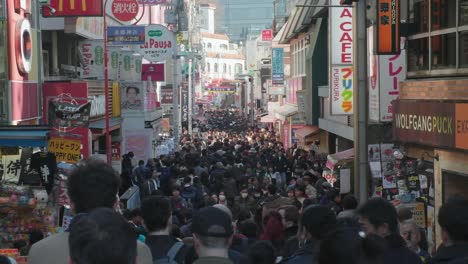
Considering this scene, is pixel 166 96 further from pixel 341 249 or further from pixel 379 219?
pixel 341 249

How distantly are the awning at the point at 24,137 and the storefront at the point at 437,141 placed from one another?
5756mm

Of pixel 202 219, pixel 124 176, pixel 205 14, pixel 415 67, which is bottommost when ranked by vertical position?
pixel 124 176

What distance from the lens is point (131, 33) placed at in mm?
26281

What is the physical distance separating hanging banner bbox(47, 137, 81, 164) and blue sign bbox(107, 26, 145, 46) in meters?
13.0

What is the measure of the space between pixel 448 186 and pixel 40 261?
408 inches

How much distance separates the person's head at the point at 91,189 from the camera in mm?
4822

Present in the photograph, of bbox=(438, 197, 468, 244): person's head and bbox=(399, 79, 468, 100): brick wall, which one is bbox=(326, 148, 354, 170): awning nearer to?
bbox=(399, 79, 468, 100): brick wall

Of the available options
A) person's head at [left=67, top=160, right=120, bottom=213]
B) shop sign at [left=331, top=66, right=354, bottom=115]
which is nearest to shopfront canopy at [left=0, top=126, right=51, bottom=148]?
person's head at [left=67, top=160, right=120, bottom=213]

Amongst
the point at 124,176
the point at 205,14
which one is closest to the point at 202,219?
the point at 124,176

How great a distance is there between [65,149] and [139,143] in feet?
61.5

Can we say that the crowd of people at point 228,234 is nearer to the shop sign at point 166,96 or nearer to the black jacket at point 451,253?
the black jacket at point 451,253

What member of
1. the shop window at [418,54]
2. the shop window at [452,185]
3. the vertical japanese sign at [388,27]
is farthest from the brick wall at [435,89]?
the shop window at [452,185]

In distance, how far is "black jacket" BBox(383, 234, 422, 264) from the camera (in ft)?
19.8

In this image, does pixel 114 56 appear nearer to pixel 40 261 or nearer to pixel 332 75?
pixel 332 75
